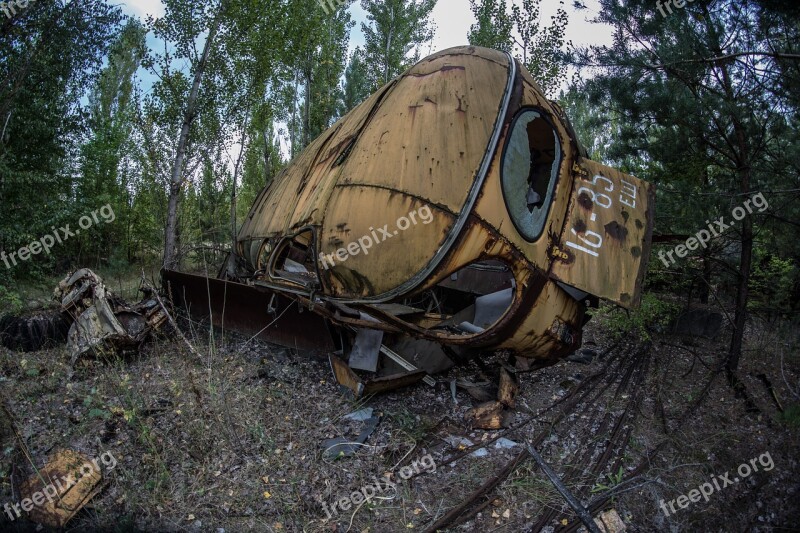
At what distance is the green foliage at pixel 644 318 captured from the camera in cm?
624

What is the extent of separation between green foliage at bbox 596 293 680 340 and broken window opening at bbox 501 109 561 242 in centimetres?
296

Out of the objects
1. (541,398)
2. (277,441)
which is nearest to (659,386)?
(541,398)

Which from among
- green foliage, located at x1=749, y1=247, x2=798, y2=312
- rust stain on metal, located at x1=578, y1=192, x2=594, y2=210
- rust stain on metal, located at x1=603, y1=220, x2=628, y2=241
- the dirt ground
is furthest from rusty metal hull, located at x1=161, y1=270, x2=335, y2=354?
green foliage, located at x1=749, y1=247, x2=798, y2=312

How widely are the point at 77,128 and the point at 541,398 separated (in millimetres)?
12835

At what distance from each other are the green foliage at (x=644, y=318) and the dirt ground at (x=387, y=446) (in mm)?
1198

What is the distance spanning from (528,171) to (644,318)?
4203mm

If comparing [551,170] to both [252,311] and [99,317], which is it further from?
[99,317]

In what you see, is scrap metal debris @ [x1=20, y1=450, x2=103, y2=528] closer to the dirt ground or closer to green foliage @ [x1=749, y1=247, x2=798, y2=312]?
the dirt ground

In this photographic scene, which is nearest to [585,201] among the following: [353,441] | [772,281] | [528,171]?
[528,171]

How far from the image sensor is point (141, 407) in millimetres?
3846

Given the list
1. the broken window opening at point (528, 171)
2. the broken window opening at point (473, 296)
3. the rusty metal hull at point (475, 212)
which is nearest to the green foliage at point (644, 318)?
the broken window opening at point (473, 296)

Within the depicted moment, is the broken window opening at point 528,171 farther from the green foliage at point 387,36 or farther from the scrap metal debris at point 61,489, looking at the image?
the green foliage at point 387,36

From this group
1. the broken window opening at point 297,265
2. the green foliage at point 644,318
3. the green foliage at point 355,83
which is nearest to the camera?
the broken window opening at point 297,265

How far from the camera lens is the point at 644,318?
20.8 ft
